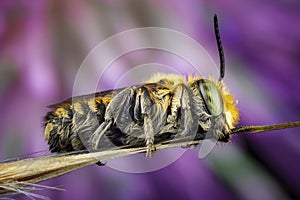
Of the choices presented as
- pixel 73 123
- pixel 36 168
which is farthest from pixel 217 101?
pixel 36 168

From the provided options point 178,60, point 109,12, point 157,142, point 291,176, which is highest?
point 109,12

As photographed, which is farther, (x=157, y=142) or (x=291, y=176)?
(x=291, y=176)

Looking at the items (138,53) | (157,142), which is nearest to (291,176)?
(138,53)

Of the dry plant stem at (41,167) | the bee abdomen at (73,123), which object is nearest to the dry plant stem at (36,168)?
the dry plant stem at (41,167)

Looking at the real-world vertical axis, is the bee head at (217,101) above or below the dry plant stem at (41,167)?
above

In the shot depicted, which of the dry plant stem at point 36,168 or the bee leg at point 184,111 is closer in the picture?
the dry plant stem at point 36,168

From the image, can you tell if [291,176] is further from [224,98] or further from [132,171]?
[224,98]

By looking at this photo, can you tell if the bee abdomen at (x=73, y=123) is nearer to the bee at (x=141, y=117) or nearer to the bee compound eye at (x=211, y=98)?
the bee at (x=141, y=117)

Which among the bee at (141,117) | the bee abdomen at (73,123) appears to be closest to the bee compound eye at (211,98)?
the bee at (141,117)
